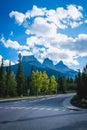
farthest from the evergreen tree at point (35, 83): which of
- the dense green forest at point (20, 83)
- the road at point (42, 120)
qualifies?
the road at point (42, 120)

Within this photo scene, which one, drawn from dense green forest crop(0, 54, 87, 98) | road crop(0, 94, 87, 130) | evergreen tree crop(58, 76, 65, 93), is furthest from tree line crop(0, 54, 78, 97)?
road crop(0, 94, 87, 130)

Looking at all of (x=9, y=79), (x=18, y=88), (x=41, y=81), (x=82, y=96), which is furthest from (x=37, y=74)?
(x=82, y=96)

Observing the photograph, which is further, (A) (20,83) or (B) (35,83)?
(B) (35,83)

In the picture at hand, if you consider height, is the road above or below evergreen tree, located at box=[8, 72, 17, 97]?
below

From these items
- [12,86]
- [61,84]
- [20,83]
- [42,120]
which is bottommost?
[42,120]

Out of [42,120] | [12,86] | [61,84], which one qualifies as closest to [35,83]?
[12,86]

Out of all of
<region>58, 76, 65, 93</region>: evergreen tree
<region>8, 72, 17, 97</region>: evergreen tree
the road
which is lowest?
the road

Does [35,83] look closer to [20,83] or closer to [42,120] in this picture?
[20,83]

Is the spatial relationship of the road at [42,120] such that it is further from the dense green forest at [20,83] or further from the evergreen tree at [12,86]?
the evergreen tree at [12,86]

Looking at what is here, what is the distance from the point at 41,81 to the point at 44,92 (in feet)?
56.5

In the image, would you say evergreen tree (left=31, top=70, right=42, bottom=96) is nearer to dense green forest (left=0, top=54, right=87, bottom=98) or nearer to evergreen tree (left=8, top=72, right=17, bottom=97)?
dense green forest (left=0, top=54, right=87, bottom=98)

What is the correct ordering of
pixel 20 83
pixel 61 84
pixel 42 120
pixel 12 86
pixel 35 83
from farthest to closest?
1. pixel 61 84
2. pixel 35 83
3. pixel 20 83
4. pixel 12 86
5. pixel 42 120

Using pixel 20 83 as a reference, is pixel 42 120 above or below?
below

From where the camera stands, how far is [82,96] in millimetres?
50406
